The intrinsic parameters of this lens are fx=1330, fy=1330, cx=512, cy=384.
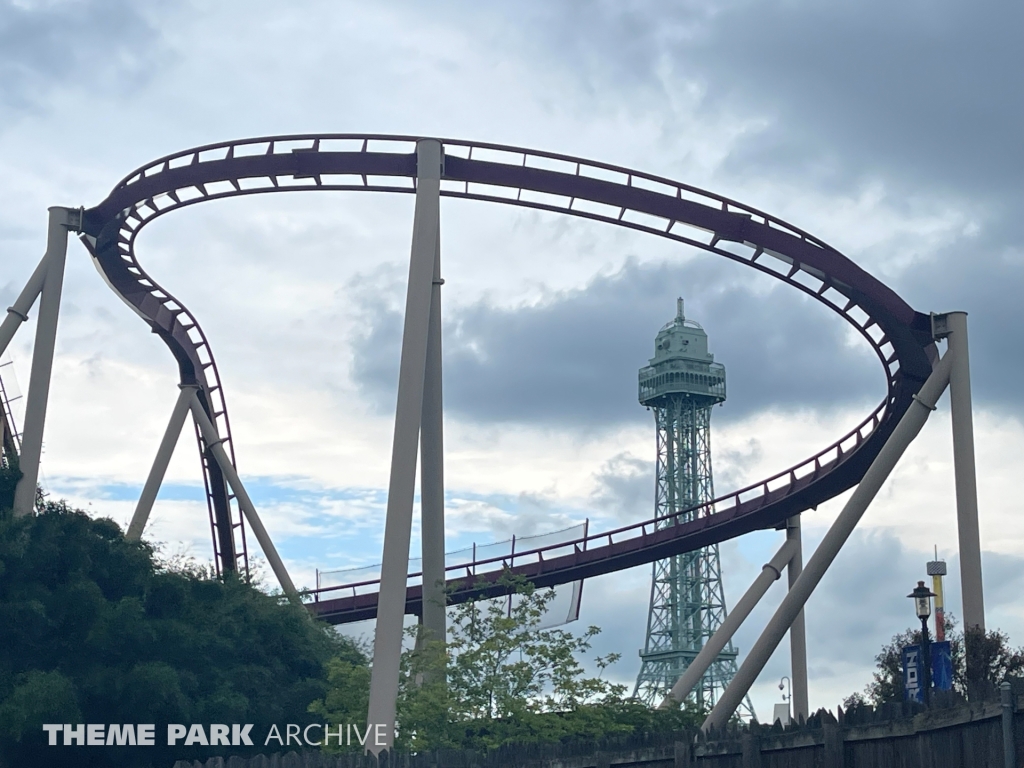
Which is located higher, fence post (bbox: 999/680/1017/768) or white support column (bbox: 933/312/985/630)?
white support column (bbox: 933/312/985/630)

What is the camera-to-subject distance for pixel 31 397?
85.3ft

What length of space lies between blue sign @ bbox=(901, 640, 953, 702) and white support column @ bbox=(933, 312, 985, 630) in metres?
2.22

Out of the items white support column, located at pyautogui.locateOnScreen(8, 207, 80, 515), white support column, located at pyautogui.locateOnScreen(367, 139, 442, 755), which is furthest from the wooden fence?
white support column, located at pyautogui.locateOnScreen(8, 207, 80, 515)

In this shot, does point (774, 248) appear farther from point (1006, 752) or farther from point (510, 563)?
point (1006, 752)

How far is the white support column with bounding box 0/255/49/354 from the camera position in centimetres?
2817

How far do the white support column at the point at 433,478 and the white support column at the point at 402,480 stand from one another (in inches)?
53.4

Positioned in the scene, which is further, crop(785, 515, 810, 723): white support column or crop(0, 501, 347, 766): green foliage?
crop(785, 515, 810, 723): white support column

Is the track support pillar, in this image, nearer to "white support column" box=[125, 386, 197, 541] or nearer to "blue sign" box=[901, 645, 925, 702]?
"blue sign" box=[901, 645, 925, 702]

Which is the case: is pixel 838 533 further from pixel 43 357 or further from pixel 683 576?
pixel 683 576

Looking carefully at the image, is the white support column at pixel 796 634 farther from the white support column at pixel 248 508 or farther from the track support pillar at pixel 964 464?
the white support column at pixel 248 508

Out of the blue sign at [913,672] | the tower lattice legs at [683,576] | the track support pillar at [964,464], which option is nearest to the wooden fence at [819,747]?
the blue sign at [913,672]

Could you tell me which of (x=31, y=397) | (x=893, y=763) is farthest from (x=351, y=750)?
(x=893, y=763)

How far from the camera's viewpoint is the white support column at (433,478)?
75.5 ft

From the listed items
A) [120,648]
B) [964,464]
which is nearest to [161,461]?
[120,648]
